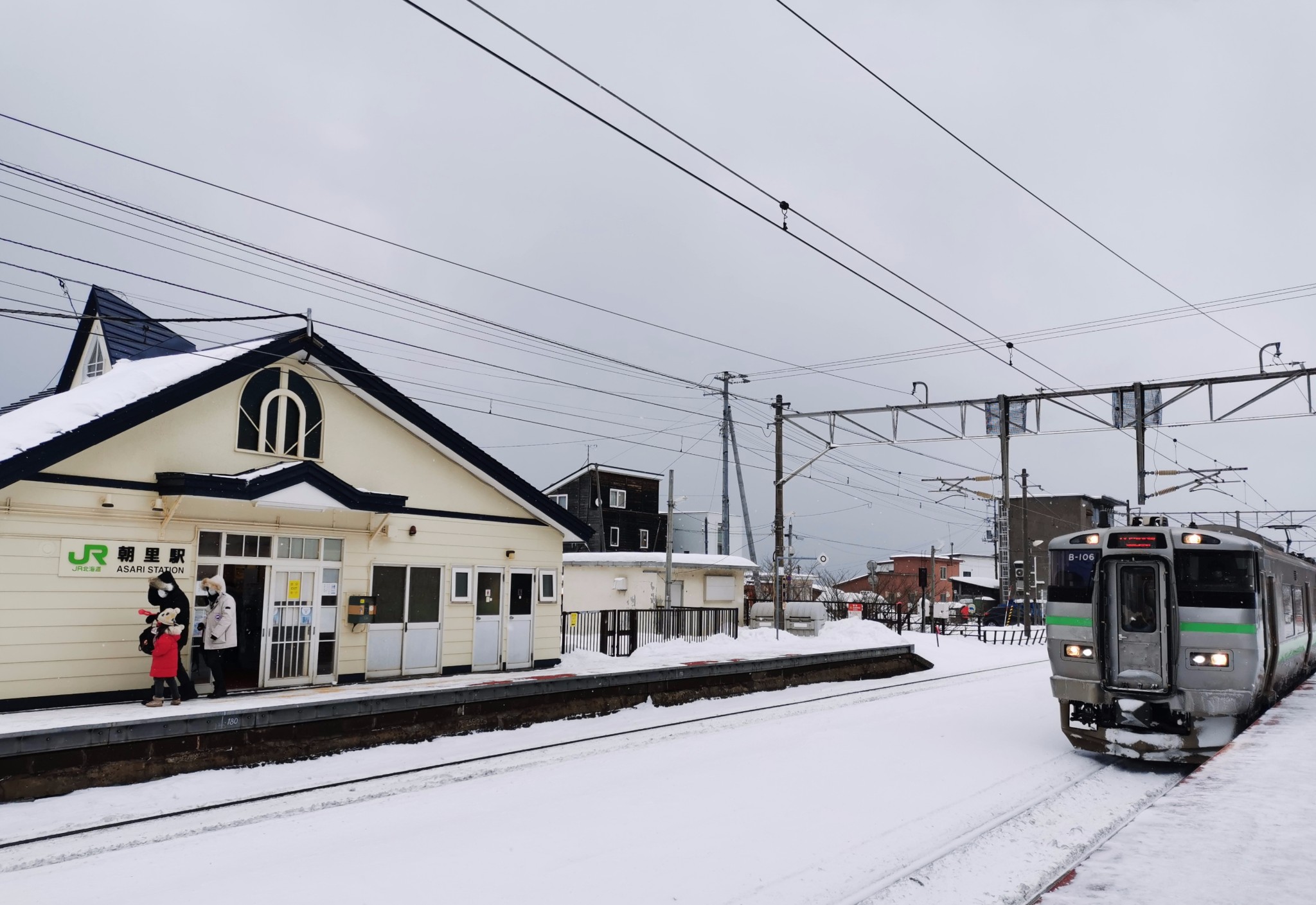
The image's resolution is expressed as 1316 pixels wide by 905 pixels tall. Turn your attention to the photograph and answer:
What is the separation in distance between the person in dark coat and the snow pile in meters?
7.35

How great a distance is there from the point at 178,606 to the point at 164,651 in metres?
0.66

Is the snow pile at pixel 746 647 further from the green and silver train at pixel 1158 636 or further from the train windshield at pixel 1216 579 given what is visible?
the train windshield at pixel 1216 579

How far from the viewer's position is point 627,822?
907 cm

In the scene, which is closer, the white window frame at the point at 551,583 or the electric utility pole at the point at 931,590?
the white window frame at the point at 551,583

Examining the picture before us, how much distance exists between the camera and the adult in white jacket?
13.8 meters

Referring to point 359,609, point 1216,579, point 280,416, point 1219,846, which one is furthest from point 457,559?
point 1219,846

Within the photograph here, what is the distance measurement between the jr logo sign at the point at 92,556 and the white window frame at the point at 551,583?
8472 mm

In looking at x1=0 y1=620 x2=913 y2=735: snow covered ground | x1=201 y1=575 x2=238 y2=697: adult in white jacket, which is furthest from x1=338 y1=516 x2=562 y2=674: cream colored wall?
x1=201 y1=575 x2=238 y2=697: adult in white jacket

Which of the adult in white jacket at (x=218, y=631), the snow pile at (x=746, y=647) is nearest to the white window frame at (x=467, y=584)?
the snow pile at (x=746, y=647)

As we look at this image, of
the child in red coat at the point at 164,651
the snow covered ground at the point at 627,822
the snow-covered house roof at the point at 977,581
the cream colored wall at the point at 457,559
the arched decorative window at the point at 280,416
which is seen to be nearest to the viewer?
the snow covered ground at the point at 627,822

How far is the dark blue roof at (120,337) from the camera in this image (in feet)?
59.0

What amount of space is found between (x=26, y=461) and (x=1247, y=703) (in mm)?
15625

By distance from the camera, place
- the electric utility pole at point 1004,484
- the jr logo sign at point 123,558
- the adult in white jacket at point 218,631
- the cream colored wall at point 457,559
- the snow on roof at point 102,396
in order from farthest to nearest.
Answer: the electric utility pole at point 1004,484, the cream colored wall at point 457,559, the adult in white jacket at point 218,631, the jr logo sign at point 123,558, the snow on roof at point 102,396

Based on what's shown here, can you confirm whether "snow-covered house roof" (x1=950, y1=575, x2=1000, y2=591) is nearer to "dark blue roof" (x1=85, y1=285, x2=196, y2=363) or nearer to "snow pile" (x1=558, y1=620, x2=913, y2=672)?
"snow pile" (x1=558, y1=620, x2=913, y2=672)
